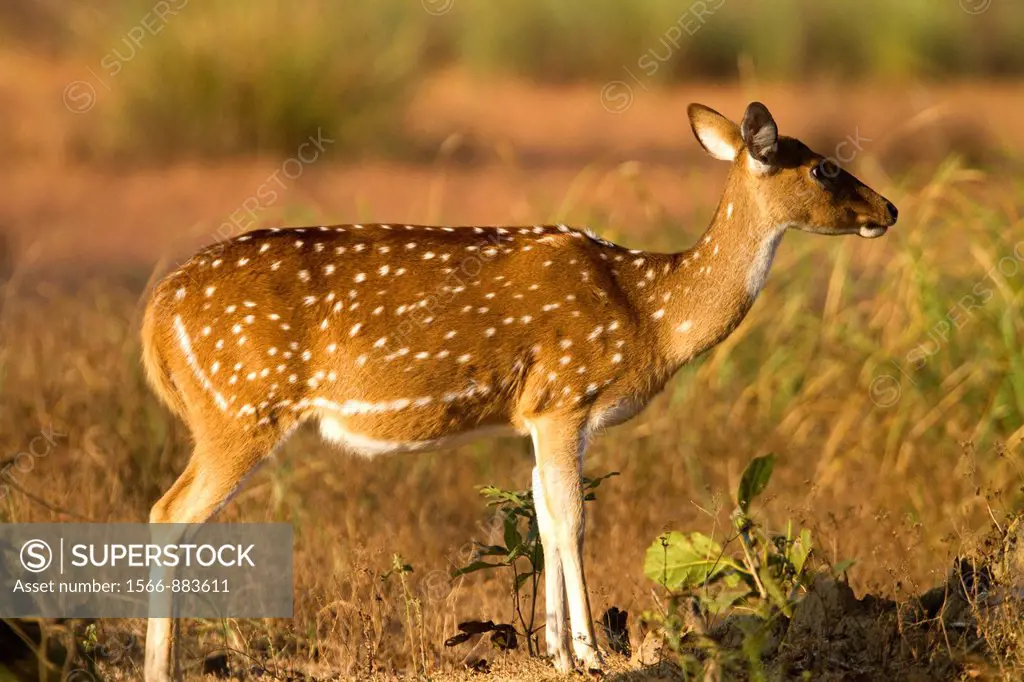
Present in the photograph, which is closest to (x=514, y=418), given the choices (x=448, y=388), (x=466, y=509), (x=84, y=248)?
(x=448, y=388)

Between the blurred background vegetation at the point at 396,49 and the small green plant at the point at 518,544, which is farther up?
the blurred background vegetation at the point at 396,49

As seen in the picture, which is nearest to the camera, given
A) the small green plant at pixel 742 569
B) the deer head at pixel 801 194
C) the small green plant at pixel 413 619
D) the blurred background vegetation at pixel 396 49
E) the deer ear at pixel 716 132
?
the small green plant at pixel 742 569

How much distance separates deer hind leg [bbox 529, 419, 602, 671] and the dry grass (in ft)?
3.50

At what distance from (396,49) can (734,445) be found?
963cm

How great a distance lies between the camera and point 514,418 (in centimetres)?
636

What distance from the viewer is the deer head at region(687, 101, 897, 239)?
6.31 m

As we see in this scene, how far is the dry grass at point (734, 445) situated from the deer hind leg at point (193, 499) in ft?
3.66

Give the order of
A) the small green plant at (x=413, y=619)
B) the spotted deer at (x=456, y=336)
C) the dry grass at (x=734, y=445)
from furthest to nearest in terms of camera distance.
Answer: the dry grass at (x=734, y=445)
the spotted deer at (x=456, y=336)
the small green plant at (x=413, y=619)

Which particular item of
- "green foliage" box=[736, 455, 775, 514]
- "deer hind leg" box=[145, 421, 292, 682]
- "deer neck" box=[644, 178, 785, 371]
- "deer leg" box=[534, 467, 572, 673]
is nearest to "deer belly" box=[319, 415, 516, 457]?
"deer hind leg" box=[145, 421, 292, 682]

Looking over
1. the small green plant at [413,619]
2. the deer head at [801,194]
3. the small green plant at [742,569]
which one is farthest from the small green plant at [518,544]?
the deer head at [801,194]

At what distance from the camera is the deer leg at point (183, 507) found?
6.05 meters

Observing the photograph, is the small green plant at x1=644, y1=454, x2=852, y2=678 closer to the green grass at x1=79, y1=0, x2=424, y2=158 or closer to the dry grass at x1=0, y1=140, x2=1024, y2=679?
the dry grass at x1=0, y1=140, x2=1024, y2=679

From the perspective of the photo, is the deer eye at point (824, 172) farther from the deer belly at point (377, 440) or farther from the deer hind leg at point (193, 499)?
the deer hind leg at point (193, 499)

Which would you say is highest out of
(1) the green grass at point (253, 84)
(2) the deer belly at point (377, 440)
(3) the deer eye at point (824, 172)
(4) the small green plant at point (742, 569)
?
(1) the green grass at point (253, 84)
